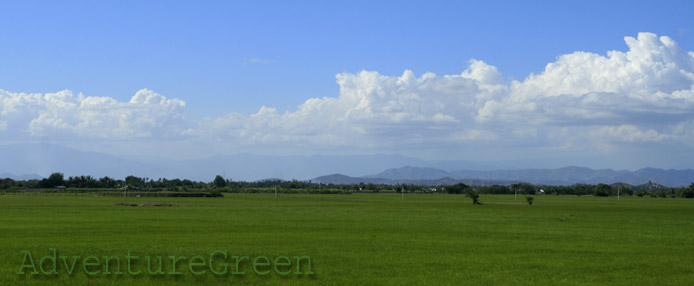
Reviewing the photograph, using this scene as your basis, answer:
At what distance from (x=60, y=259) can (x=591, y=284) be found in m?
17.9

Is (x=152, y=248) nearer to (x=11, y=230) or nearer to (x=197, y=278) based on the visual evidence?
(x=197, y=278)

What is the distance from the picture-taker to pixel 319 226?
1580 inches

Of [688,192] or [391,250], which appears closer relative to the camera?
[391,250]

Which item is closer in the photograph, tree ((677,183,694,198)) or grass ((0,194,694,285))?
grass ((0,194,694,285))

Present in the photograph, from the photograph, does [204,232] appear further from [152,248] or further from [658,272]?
[658,272]

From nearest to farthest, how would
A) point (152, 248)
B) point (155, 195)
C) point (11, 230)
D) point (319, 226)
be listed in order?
point (152, 248)
point (11, 230)
point (319, 226)
point (155, 195)

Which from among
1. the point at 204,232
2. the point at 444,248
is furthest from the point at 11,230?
the point at 444,248

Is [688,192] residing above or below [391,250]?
above

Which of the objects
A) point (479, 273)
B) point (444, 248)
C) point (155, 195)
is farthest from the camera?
point (155, 195)

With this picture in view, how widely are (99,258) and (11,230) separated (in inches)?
581

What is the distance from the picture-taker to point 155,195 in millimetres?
120438

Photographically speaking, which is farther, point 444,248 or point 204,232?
point 204,232

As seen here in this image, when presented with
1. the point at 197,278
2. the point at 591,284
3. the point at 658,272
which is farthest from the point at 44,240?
the point at 658,272

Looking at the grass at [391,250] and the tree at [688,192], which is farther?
the tree at [688,192]
